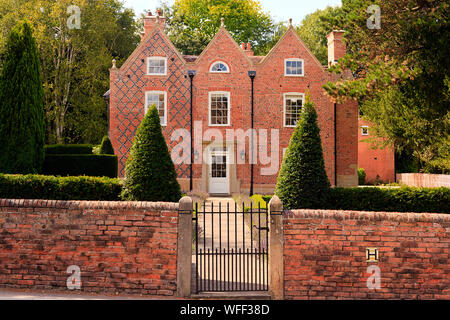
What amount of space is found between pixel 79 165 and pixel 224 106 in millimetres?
9578

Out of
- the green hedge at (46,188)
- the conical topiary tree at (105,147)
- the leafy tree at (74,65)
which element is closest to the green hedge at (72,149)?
the conical topiary tree at (105,147)

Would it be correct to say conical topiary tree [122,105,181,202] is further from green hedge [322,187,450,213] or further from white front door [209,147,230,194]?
white front door [209,147,230,194]

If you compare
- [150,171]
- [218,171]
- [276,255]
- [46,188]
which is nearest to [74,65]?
Answer: [218,171]

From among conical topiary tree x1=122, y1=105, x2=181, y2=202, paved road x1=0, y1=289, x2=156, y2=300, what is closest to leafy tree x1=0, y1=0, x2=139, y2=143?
conical topiary tree x1=122, y1=105, x2=181, y2=202

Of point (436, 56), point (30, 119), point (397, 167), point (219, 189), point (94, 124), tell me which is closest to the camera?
point (30, 119)

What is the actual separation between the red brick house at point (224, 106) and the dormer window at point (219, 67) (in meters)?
0.06

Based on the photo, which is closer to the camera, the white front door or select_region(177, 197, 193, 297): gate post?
select_region(177, 197, 193, 297): gate post

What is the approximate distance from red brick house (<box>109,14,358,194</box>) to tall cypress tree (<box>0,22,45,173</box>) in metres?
9.32

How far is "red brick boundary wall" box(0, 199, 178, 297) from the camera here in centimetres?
745

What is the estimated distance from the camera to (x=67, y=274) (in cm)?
752

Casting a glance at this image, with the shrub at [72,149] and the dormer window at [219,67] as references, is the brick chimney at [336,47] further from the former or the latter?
the shrub at [72,149]

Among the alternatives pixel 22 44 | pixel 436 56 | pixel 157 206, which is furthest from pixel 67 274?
pixel 436 56

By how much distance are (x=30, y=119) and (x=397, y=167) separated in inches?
1283

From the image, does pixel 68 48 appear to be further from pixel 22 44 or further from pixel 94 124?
pixel 22 44
